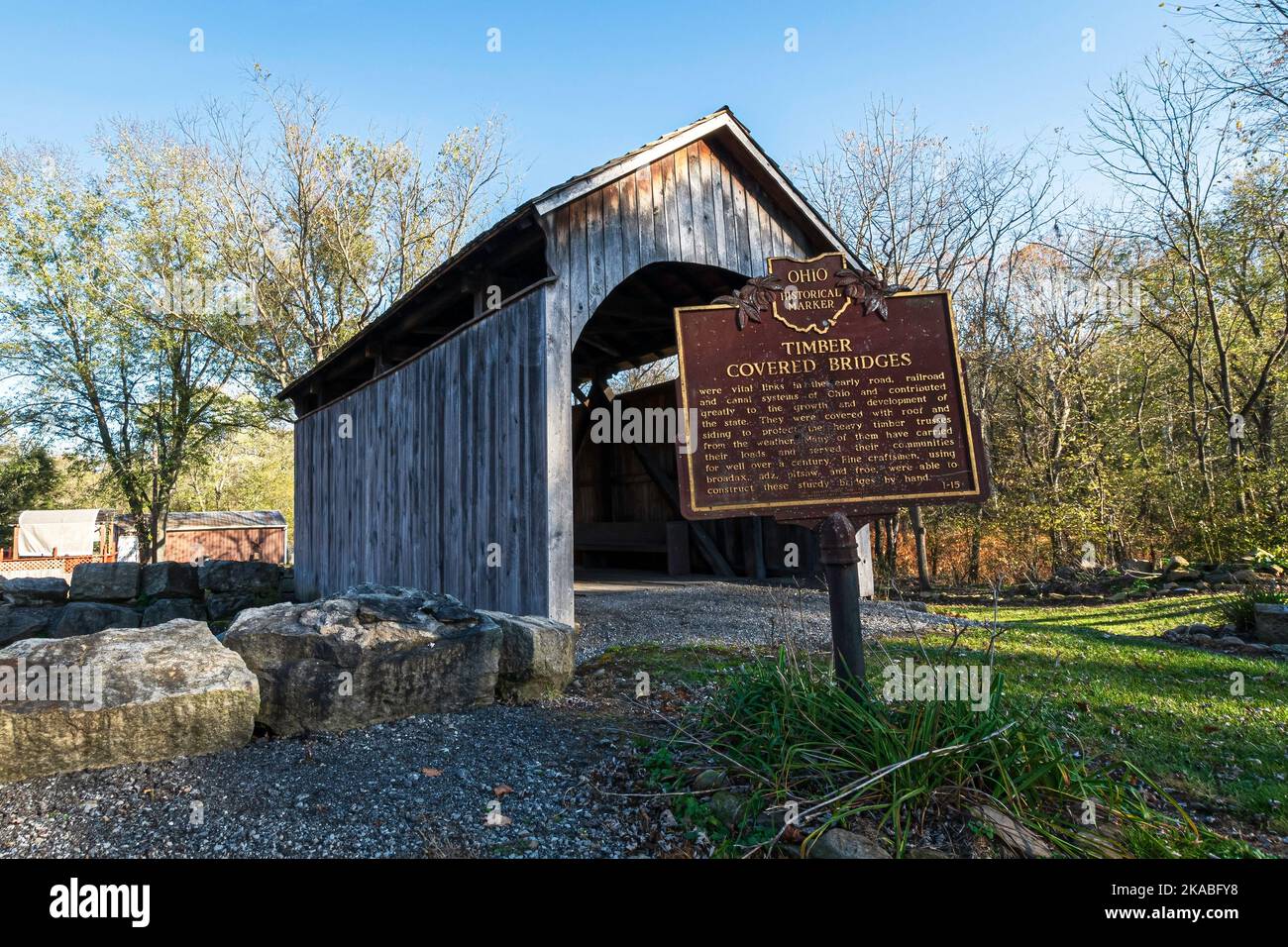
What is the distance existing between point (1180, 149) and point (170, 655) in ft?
59.8

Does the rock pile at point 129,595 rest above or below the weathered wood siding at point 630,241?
below

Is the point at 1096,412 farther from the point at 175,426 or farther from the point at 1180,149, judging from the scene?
the point at 175,426

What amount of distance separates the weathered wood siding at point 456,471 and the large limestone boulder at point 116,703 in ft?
11.5

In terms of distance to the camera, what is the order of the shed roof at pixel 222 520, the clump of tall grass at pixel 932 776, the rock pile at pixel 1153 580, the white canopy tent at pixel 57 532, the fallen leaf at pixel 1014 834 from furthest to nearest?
the white canopy tent at pixel 57 532, the shed roof at pixel 222 520, the rock pile at pixel 1153 580, the clump of tall grass at pixel 932 776, the fallen leaf at pixel 1014 834

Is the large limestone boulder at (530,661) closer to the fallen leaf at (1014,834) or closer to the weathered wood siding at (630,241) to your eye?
the weathered wood siding at (630,241)

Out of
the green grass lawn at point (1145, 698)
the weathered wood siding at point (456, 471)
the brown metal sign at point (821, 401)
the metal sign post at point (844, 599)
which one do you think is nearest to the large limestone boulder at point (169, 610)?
the weathered wood siding at point (456, 471)

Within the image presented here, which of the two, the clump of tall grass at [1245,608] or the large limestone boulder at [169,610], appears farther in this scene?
the large limestone boulder at [169,610]

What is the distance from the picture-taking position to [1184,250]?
14000 millimetres

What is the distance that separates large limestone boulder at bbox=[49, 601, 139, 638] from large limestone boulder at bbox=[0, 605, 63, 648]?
0.11 m

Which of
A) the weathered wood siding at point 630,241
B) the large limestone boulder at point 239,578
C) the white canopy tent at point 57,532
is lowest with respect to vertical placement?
the large limestone boulder at point 239,578

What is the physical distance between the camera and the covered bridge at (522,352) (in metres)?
7.10

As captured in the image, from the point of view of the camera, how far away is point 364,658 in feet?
12.8

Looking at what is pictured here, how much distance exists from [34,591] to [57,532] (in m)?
24.2

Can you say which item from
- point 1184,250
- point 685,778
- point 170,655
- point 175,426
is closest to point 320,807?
point 170,655
